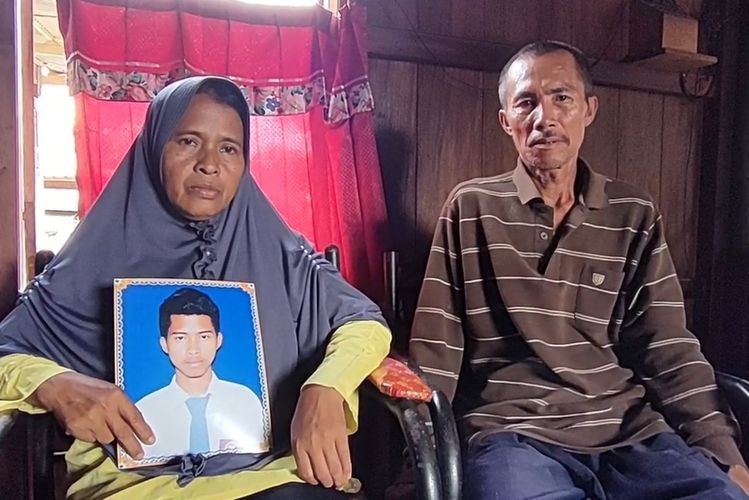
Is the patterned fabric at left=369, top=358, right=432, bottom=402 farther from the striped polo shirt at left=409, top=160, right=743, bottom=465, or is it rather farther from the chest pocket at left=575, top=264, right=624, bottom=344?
the chest pocket at left=575, top=264, right=624, bottom=344

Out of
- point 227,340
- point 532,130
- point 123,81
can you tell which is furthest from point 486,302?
point 123,81

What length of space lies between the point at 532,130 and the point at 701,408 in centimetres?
62

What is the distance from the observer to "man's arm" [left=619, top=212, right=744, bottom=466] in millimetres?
1306

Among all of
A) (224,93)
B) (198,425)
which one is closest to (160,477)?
(198,425)

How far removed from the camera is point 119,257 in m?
1.17

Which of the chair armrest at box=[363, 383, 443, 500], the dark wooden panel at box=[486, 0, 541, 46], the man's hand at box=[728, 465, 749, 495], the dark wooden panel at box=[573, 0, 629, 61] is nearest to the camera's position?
the chair armrest at box=[363, 383, 443, 500]

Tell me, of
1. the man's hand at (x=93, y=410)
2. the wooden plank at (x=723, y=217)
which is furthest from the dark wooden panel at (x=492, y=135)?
the man's hand at (x=93, y=410)

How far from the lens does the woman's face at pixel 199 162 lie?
1.17 m

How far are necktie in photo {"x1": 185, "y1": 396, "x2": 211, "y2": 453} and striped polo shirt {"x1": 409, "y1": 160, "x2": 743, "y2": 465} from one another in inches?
18.0

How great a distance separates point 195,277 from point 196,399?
21 cm

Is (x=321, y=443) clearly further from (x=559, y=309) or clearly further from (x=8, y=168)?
(x=8, y=168)

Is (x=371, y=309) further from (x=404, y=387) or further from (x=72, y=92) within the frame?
(x=72, y=92)

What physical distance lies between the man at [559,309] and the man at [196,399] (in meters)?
0.41

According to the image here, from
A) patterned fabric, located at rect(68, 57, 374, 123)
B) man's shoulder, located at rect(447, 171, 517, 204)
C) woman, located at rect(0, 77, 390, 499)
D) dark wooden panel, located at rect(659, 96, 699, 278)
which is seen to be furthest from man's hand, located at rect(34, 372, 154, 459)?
dark wooden panel, located at rect(659, 96, 699, 278)
